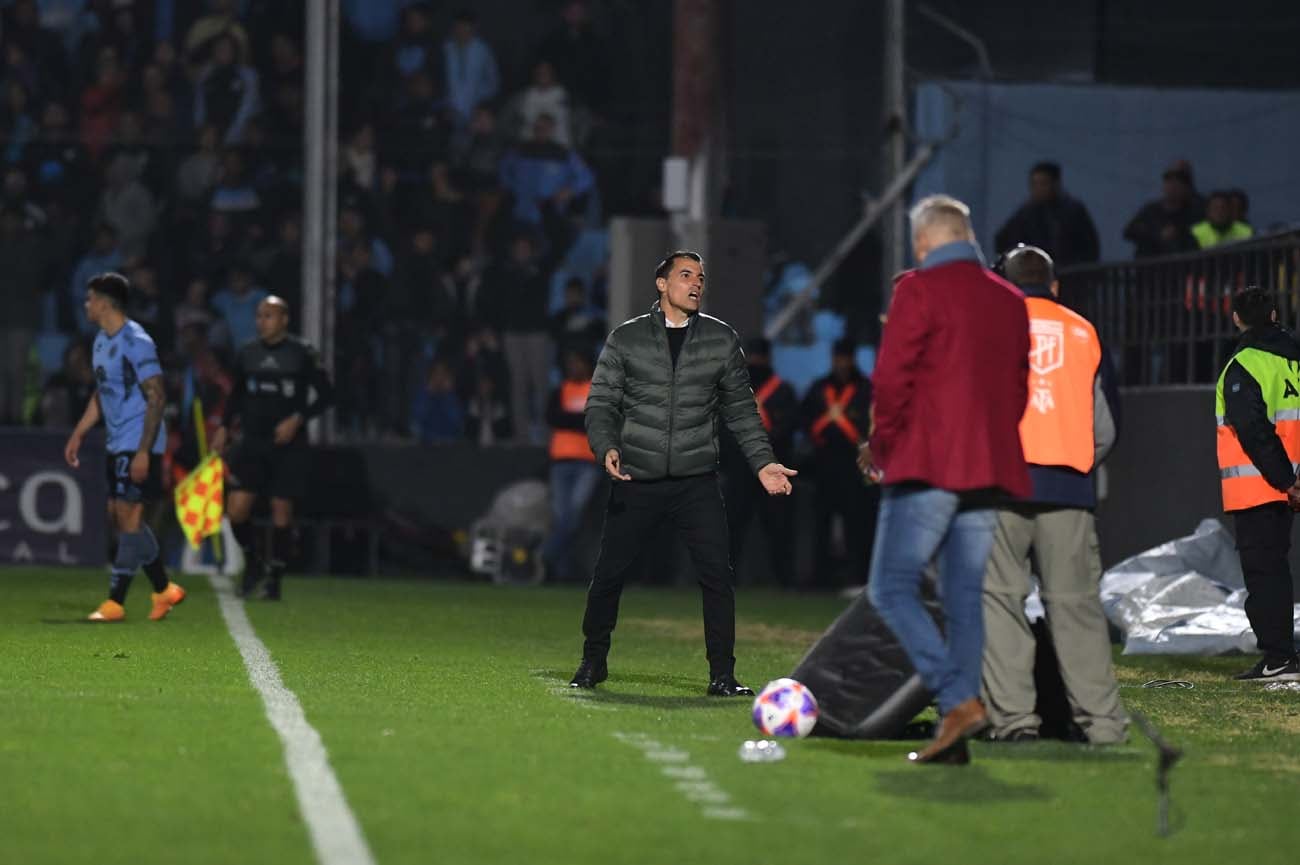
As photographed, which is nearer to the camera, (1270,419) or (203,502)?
(1270,419)

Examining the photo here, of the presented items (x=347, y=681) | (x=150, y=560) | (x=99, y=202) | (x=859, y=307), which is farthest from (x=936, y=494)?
(x=99, y=202)

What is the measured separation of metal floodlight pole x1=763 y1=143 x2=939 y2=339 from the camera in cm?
2292

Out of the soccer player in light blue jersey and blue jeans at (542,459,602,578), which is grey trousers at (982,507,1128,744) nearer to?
the soccer player in light blue jersey

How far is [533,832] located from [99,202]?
18.0 metres

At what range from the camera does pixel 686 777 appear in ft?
27.9

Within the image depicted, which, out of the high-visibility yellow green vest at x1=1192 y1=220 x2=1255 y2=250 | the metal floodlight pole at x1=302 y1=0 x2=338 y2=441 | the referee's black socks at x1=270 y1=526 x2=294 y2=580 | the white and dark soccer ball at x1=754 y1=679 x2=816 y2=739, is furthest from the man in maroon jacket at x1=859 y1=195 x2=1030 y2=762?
the metal floodlight pole at x1=302 y1=0 x2=338 y2=441

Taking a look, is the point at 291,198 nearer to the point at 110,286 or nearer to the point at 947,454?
the point at 110,286

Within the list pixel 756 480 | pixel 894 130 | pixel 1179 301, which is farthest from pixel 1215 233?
pixel 756 480

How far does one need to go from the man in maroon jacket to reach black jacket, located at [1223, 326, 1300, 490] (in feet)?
14.1

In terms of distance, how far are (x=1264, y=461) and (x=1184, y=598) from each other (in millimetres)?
2893

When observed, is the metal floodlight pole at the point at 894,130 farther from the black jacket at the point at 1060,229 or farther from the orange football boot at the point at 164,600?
the orange football boot at the point at 164,600

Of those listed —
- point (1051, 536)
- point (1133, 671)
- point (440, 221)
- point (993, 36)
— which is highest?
point (993, 36)

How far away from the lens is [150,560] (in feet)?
51.0

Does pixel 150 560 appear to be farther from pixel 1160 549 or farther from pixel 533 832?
pixel 533 832
